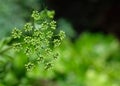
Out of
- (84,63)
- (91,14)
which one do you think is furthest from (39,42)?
(91,14)

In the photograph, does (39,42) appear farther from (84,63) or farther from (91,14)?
(91,14)

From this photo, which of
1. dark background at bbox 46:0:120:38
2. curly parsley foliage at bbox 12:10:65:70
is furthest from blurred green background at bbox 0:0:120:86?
curly parsley foliage at bbox 12:10:65:70

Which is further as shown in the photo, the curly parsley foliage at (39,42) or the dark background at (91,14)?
the dark background at (91,14)

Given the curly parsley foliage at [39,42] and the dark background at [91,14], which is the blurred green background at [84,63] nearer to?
the dark background at [91,14]

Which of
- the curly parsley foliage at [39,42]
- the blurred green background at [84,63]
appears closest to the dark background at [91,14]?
the blurred green background at [84,63]

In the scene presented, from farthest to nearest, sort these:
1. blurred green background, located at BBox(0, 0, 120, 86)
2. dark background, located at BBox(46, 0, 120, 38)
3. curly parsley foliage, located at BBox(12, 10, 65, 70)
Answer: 1. dark background, located at BBox(46, 0, 120, 38)
2. blurred green background, located at BBox(0, 0, 120, 86)
3. curly parsley foliage, located at BBox(12, 10, 65, 70)

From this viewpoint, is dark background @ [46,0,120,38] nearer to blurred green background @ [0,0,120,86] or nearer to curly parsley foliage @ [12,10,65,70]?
blurred green background @ [0,0,120,86]

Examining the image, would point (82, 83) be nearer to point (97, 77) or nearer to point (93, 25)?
point (97, 77)
